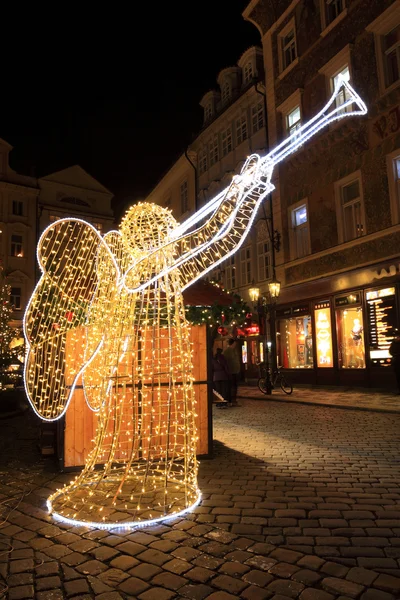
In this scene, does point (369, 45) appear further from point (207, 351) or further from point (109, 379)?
point (109, 379)

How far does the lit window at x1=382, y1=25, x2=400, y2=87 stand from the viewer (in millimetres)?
15164

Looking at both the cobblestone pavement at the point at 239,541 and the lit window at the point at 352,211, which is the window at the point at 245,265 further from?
the cobblestone pavement at the point at 239,541

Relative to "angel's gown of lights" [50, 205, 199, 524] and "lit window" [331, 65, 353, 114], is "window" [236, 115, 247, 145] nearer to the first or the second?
"lit window" [331, 65, 353, 114]

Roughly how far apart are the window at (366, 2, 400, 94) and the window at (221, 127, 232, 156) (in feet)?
35.7

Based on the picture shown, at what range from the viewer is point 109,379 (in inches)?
177

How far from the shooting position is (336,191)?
17562 millimetres

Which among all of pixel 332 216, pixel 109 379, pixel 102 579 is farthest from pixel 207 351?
pixel 332 216

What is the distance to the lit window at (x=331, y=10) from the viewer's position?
1758cm

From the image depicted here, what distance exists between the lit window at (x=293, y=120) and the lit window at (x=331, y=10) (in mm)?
3235

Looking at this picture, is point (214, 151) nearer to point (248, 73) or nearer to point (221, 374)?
point (248, 73)

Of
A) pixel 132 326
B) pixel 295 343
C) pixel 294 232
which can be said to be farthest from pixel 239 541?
pixel 294 232

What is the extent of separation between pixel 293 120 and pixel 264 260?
6583 millimetres

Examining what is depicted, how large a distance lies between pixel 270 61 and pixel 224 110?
4.68 metres

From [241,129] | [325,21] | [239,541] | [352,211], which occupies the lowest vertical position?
[239,541]
